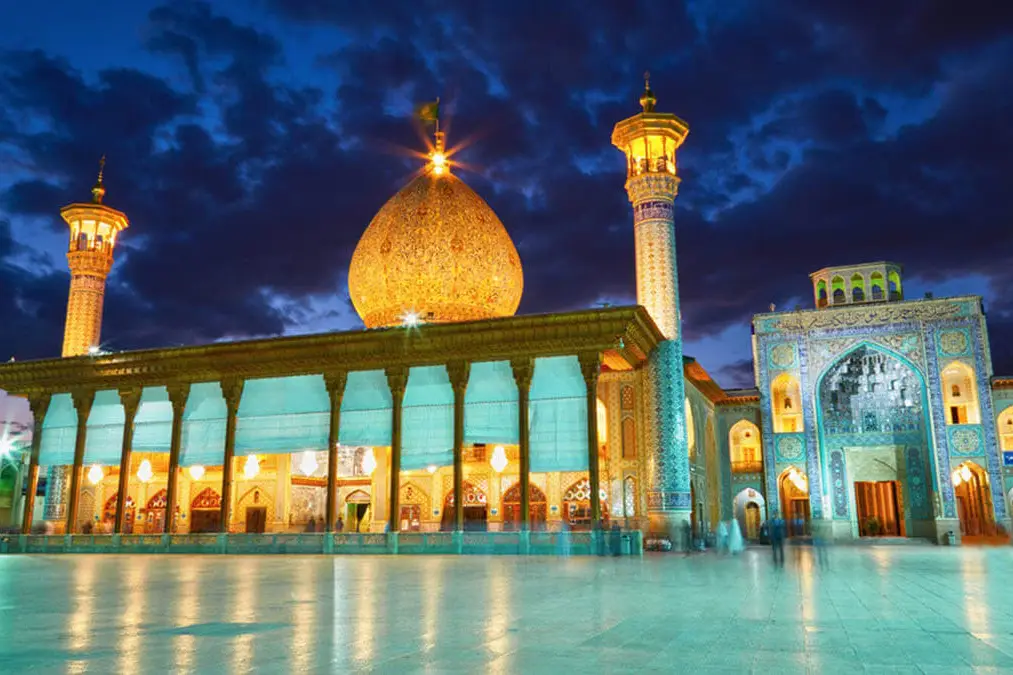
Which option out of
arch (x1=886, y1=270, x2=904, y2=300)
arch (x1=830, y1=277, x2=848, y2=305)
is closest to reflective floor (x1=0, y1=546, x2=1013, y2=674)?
arch (x1=830, y1=277, x2=848, y2=305)

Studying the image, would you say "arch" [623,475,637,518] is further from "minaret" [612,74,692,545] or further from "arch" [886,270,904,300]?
"arch" [886,270,904,300]

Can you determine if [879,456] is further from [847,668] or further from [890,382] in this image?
[847,668]

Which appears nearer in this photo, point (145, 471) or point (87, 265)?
point (145, 471)

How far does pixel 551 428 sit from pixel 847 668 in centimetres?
1587

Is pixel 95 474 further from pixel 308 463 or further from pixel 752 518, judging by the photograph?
pixel 752 518

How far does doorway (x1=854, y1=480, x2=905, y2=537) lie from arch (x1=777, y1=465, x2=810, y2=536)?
296 centimetres

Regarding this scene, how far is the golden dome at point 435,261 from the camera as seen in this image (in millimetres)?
25125

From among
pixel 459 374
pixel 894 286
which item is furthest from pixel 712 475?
pixel 459 374

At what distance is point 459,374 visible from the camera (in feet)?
70.4

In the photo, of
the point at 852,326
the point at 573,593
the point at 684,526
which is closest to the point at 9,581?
the point at 573,593

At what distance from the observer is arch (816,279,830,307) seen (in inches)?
1398

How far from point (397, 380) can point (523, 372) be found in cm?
349

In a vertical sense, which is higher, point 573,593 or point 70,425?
point 70,425

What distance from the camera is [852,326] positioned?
33.8 metres
